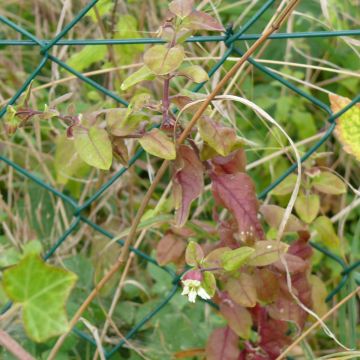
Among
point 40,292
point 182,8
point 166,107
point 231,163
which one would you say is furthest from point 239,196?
point 40,292

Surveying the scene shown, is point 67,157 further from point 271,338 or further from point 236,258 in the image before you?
point 271,338

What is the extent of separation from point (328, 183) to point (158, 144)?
1.03ft

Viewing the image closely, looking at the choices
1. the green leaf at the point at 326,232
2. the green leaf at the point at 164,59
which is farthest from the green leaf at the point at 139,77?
the green leaf at the point at 326,232

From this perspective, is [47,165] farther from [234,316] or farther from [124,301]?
[234,316]

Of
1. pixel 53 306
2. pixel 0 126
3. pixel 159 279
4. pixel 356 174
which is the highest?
pixel 53 306

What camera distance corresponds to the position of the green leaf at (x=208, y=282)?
3.12ft

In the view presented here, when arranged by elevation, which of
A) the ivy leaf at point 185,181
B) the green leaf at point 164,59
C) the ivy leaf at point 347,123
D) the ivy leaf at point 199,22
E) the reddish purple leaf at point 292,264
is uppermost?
the ivy leaf at point 199,22

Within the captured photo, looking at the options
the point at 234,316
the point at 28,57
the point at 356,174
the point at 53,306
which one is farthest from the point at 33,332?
the point at 28,57

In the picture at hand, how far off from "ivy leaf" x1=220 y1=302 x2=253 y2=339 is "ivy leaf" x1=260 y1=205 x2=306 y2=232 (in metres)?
0.13

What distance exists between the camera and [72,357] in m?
1.37

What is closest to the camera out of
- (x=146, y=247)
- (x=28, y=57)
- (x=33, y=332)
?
(x=33, y=332)

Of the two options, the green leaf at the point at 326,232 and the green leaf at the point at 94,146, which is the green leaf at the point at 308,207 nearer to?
the green leaf at the point at 326,232

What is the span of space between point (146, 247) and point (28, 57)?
2.07 ft

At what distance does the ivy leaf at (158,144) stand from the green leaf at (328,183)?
0.29m
